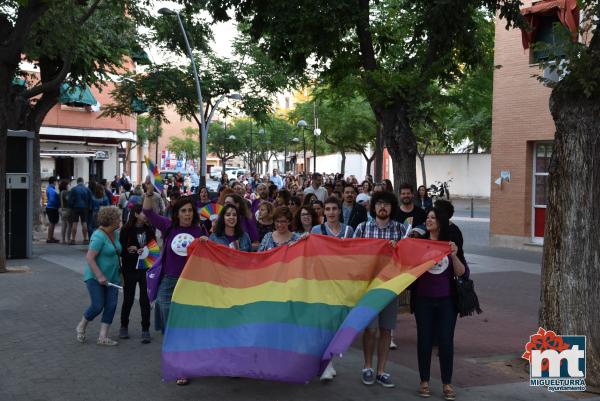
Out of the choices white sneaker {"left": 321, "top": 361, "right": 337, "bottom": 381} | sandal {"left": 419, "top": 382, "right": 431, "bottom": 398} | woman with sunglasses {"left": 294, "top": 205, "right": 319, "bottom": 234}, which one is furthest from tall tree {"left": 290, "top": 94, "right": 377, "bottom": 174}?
sandal {"left": 419, "top": 382, "right": 431, "bottom": 398}

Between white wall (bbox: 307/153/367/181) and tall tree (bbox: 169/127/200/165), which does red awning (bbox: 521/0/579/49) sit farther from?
tall tree (bbox: 169/127/200/165)

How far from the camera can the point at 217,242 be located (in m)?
7.30

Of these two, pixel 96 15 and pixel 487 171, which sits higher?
pixel 96 15

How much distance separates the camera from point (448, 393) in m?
6.31

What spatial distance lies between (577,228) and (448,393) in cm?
207

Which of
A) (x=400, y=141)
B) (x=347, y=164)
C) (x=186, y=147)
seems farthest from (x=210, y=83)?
(x=186, y=147)

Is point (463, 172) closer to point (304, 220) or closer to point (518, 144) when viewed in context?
point (518, 144)

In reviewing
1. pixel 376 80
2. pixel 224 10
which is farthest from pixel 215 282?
pixel 224 10

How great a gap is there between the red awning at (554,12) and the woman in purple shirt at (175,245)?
1141cm

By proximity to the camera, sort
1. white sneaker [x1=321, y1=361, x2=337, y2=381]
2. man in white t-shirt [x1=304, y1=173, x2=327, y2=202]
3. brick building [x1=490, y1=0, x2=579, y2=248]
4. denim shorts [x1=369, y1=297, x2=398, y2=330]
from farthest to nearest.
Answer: brick building [x1=490, y1=0, x2=579, y2=248] < man in white t-shirt [x1=304, y1=173, x2=327, y2=202] < denim shorts [x1=369, y1=297, x2=398, y2=330] < white sneaker [x1=321, y1=361, x2=337, y2=381]

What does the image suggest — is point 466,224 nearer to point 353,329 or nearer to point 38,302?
point 38,302

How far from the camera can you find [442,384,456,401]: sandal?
6.30 metres

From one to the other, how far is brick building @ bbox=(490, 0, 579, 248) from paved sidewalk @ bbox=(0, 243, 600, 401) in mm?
8175

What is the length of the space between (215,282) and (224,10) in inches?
228
